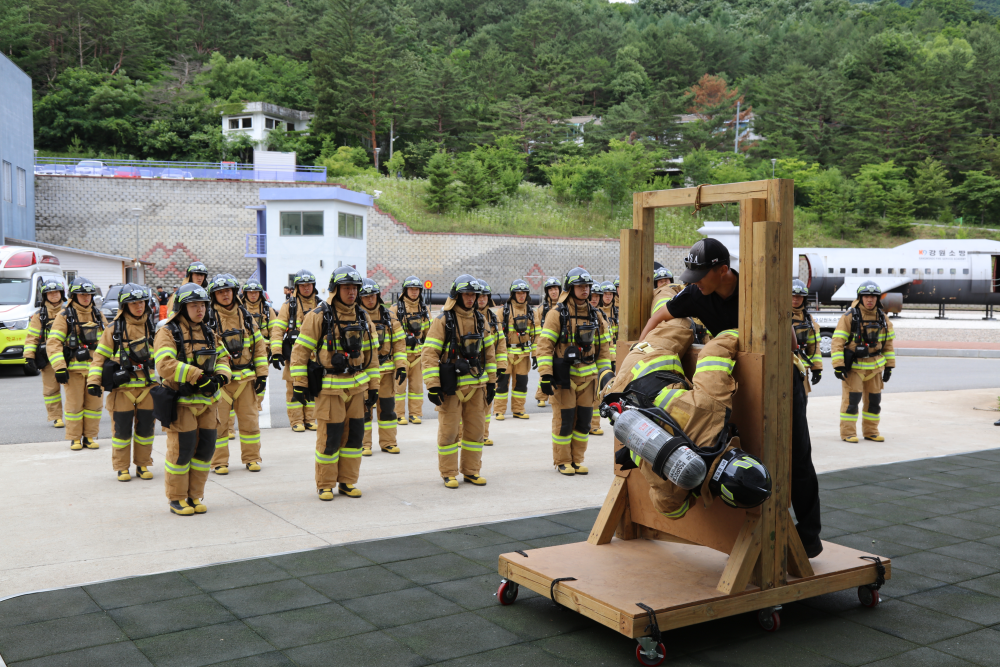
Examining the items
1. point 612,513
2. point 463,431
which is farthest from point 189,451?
point 612,513

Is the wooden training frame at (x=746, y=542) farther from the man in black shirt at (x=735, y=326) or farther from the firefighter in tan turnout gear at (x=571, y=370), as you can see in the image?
the firefighter in tan turnout gear at (x=571, y=370)

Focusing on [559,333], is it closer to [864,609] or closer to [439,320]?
[439,320]

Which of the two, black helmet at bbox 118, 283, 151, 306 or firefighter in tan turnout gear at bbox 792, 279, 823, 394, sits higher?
black helmet at bbox 118, 283, 151, 306

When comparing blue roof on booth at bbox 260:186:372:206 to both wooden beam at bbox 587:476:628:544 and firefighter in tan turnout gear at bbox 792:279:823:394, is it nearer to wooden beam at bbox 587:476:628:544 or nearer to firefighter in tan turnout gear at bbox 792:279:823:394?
firefighter in tan turnout gear at bbox 792:279:823:394

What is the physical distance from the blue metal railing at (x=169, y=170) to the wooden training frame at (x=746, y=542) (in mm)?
52083

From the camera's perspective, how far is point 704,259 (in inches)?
180

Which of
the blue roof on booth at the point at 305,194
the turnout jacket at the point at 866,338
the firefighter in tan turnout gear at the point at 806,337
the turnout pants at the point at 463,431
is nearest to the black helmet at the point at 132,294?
the turnout pants at the point at 463,431

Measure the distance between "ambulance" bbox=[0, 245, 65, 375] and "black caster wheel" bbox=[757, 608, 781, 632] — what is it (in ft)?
56.3

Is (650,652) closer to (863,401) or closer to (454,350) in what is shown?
(454,350)

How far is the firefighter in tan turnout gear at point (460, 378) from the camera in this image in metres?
8.48

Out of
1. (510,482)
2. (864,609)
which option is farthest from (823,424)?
(864,609)

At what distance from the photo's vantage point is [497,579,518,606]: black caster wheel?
5.02 metres

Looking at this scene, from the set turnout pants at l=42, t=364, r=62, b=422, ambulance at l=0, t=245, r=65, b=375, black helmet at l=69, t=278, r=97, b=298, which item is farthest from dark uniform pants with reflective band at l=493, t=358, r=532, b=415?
ambulance at l=0, t=245, r=65, b=375

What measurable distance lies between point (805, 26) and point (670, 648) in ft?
368
